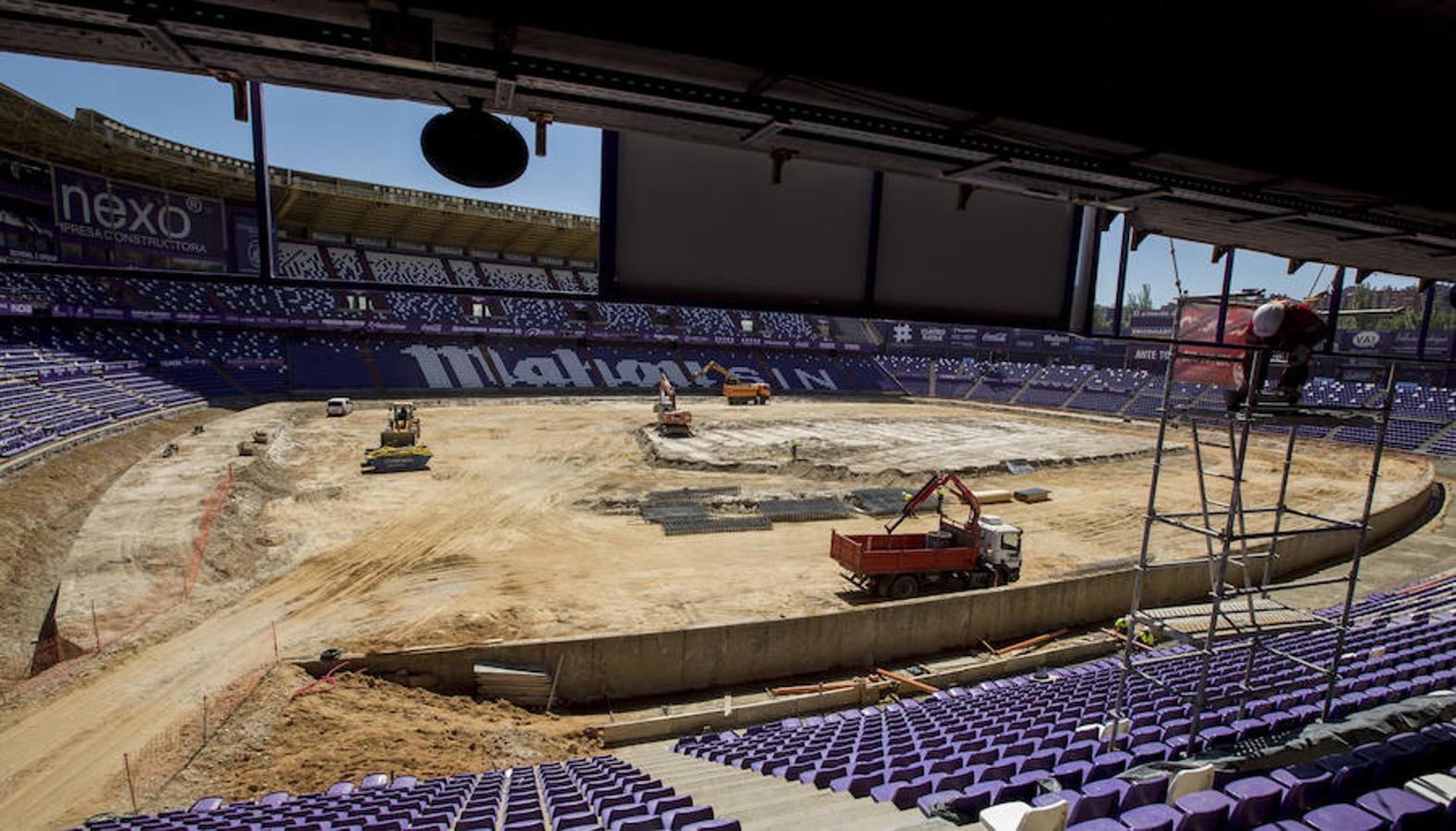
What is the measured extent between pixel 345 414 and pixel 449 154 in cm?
3943

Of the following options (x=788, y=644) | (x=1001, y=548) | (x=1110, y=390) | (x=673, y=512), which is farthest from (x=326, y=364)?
(x=1110, y=390)

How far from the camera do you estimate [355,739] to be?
32.7 ft

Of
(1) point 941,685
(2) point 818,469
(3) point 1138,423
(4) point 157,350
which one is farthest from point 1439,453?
(4) point 157,350

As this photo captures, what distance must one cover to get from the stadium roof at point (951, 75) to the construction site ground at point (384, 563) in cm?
960

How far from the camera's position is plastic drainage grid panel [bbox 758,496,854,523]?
22406 mm

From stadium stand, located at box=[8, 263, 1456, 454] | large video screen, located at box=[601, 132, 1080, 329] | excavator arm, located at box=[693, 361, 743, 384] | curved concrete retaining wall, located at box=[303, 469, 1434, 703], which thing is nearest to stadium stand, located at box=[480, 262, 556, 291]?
stadium stand, located at box=[8, 263, 1456, 454]

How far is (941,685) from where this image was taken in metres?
13.1

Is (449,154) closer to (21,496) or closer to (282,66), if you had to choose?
(282,66)

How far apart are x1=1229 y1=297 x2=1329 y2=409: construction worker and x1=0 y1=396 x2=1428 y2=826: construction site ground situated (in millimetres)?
10595

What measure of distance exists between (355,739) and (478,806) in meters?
4.60

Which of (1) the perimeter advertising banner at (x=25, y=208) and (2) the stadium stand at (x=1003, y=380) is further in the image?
(2) the stadium stand at (x=1003, y=380)

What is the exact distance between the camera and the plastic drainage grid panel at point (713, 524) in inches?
809

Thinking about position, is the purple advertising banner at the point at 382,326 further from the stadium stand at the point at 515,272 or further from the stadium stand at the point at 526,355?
the stadium stand at the point at 515,272

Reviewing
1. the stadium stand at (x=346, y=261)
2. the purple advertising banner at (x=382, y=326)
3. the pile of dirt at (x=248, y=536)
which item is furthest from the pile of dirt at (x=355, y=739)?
the stadium stand at (x=346, y=261)
